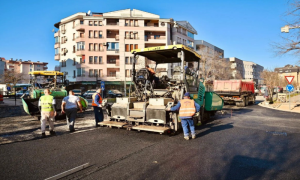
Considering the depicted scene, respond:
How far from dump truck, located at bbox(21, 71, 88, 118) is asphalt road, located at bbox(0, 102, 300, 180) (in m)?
4.52

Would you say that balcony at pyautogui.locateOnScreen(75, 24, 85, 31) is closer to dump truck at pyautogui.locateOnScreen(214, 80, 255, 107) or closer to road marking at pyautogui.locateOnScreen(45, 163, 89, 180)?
dump truck at pyautogui.locateOnScreen(214, 80, 255, 107)

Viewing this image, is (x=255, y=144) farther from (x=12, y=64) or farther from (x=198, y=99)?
(x=12, y=64)

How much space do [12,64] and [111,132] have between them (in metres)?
115

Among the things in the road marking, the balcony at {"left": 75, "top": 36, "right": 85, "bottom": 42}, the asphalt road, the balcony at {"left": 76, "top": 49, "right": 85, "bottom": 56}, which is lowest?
the asphalt road

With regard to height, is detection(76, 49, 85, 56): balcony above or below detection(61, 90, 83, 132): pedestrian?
above

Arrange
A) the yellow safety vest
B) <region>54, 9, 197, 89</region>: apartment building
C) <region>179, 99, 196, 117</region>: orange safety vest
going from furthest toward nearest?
<region>54, 9, 197, 89</region>: apartment building < the yellow safety vest < <region>179, 99, 196, 117</region>: orange safety vest

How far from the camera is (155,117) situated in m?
7.09

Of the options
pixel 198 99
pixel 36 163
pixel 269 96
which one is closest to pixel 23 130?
pixel 36 163

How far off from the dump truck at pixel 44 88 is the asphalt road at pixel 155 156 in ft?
14.8

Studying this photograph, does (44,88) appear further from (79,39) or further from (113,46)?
(79,39)

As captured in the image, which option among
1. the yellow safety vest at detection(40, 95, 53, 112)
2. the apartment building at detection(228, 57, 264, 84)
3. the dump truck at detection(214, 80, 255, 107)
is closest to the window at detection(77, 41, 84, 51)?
the dump truck at detection(214, 80, 255, 107)

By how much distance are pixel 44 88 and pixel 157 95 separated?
772 centimetres

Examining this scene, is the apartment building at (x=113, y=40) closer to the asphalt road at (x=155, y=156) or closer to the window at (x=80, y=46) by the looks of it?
the window at (x=80, y=46)

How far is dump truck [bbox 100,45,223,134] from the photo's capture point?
705 cm
